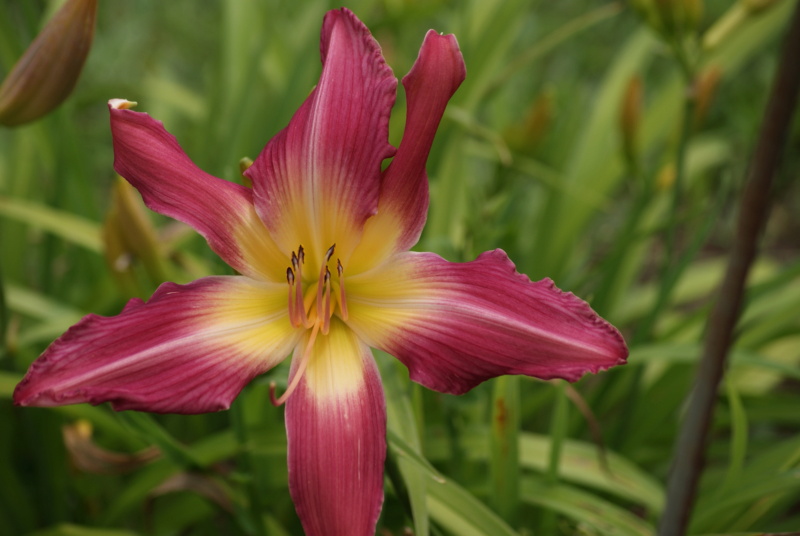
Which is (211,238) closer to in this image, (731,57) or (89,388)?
(89,388)

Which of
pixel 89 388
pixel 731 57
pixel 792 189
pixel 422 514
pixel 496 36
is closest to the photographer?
pixel 89 388

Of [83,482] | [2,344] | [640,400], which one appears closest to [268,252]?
[2,344]

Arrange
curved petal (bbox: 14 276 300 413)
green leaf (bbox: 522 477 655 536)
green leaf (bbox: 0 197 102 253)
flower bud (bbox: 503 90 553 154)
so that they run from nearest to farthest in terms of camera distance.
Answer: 1. curved petal (bbox: 14 276 300 413)
2. green leaf (bbox: 522 477 655 536)
3. green leaf (bbox: 0 197 102 253)
4. flower bud (bbox: 503 90 553 154)

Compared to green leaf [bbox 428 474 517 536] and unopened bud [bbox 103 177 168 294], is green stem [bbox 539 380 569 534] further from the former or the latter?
unopened bud [bbox 103 177 168 294]

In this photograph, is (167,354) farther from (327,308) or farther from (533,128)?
(533,128)

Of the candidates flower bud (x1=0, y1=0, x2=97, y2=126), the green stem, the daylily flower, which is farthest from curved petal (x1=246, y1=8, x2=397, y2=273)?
the green stem

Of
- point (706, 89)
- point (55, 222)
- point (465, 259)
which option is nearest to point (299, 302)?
point (465, 259)

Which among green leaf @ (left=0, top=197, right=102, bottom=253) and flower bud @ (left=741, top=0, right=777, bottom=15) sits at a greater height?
flower bud @ (left=741, top=0, right=777, bottom=15)
